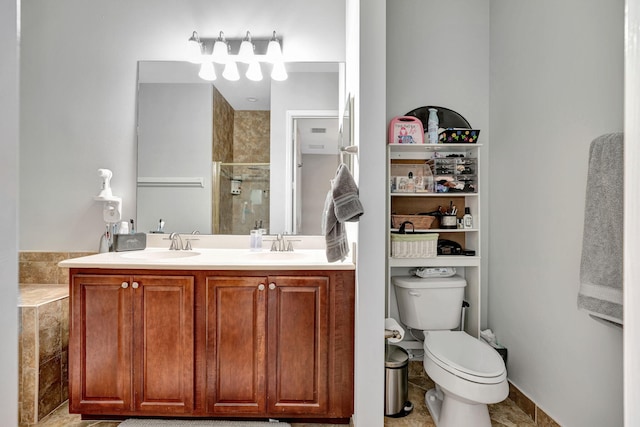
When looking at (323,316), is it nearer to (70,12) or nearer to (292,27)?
(292,27)

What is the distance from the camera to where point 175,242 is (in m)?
2.28

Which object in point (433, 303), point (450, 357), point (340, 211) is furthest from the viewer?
point (433, 303)

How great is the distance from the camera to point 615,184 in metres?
1.28

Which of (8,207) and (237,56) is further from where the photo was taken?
(237,56)

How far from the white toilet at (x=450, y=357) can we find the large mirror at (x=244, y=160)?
0.79m

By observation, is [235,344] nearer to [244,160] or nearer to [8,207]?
[244,160]

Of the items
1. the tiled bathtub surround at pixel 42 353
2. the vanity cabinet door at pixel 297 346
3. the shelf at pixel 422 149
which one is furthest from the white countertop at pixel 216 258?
the shelf at pixel 422 149

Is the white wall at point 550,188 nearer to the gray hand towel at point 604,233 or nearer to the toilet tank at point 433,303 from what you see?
the gray hand towel at point 604,233

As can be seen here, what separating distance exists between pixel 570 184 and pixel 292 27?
2004 mm

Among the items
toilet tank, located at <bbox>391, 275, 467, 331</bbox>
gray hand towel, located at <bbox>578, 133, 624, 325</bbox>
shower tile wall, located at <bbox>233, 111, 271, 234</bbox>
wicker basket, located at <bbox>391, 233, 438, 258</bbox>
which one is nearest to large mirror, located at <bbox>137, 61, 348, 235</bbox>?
shower tile wall, located at <bbox>233, 111, 271, 234</bbox>

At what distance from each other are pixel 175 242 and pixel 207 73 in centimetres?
121

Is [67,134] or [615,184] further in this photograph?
[67,134]

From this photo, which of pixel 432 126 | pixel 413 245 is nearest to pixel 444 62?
pixel 432 126

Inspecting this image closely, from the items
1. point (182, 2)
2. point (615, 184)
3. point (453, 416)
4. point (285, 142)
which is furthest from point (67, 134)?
point (615, 184)
